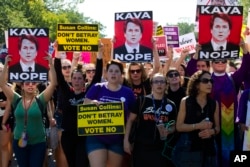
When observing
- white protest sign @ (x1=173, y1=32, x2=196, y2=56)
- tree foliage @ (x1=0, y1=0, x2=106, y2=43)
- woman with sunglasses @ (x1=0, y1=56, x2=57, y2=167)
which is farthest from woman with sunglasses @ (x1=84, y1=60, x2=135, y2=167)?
tree foliage @ (x1=0, y1=0, x2=106, y2=43)

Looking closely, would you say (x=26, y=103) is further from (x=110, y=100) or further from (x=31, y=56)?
(x=110, y=100)

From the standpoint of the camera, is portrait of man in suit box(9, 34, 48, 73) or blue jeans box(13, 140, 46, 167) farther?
portrait of man in suit box(9, 34, 48, 73)

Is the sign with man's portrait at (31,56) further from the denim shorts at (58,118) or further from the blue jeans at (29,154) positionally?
the blue jeans at (29,154)

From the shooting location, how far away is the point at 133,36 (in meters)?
8.85

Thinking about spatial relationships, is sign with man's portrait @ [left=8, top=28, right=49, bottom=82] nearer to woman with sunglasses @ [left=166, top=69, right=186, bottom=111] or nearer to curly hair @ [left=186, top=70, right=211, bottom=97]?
woman with sunglasses @ [left=166, top=69, right=186, bottom=111]

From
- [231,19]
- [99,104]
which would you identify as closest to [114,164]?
[99,104]

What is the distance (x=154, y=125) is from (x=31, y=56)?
6.86 feet

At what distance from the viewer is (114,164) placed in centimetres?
746

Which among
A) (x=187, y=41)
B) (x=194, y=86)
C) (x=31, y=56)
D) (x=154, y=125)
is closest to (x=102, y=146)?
(x=154, y=125)

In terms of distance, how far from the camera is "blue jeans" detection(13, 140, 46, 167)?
7789 millimetres

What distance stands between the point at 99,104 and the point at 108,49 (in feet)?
10.8

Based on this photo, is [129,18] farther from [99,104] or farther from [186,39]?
[186,39]

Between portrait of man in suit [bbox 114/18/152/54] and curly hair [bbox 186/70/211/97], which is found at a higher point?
portrait of man in suit [bbox 114/18/152/54]

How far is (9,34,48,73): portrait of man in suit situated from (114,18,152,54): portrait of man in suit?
1.33 meters
